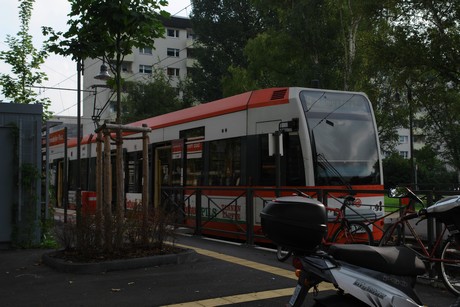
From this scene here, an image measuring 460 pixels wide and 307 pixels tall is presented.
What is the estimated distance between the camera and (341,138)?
10.9 metres

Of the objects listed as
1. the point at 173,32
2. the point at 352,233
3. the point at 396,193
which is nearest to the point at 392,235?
the point at 396,193

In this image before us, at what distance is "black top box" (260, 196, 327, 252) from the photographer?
3312mm

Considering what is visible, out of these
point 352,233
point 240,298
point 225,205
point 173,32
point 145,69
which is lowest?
point 240,298

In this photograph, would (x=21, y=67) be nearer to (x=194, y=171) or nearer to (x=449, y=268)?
(x=194, y=171)

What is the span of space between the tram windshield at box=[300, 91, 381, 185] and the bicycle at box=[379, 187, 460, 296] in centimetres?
296

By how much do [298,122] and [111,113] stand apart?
4744cm

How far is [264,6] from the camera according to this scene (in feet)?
88.5

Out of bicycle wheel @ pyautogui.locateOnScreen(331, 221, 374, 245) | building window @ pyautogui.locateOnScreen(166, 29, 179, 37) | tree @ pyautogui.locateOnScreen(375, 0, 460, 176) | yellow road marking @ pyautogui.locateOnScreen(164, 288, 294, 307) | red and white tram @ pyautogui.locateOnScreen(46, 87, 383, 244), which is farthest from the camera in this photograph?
building window @ pyautogui.locateOnScreen(166, 29, 179, 37)

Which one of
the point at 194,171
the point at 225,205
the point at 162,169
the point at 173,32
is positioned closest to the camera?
the point at 225,205

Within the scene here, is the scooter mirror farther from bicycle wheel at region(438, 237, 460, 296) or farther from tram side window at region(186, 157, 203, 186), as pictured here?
tram side window at region(186, 157, 203, 186)

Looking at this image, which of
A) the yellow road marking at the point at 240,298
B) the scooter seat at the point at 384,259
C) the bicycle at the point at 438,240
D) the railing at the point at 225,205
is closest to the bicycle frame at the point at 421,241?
the bicycle at the point at 438,240

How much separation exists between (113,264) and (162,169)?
27.2 ft

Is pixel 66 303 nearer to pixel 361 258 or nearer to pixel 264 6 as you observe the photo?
pixel 361 258

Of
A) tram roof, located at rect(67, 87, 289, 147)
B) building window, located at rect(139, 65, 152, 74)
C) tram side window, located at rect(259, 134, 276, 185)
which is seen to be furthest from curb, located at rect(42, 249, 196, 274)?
building window, located at rect(139, 65, 152, 74)
